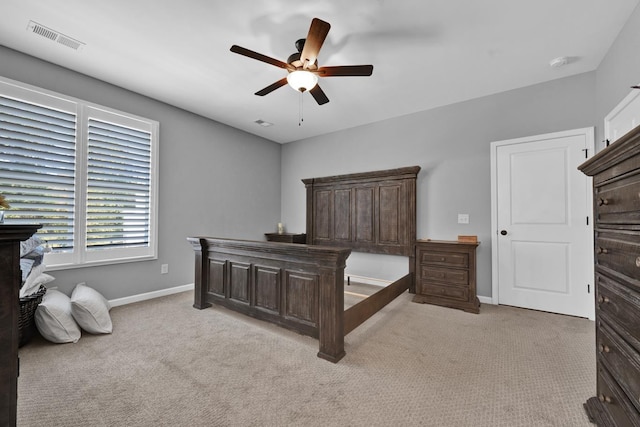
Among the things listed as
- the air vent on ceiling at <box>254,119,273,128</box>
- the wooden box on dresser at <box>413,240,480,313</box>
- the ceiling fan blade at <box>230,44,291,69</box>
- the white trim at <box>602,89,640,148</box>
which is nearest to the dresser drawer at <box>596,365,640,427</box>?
the wooden box on dresser at <box>413,240,480,313</box>

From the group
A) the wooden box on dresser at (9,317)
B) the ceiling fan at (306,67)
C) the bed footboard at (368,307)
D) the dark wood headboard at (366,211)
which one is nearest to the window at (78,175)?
the ceiling fan at (306,67)

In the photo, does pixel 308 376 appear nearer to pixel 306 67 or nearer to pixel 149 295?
pixel 306 67

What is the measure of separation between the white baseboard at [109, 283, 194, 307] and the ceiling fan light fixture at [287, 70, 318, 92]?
10.9 ft

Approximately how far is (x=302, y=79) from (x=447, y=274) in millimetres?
2840

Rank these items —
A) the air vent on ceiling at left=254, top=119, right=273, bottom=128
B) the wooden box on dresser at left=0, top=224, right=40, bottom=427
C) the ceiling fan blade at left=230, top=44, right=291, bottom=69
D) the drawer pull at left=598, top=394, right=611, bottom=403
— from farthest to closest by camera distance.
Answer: the air vent on ceiling at left=254, top=119, right=273, bottom=128
the ceiling fan blade at left=230, top=44, right=291, bottom=69
the drawer pull at left=598, top=394, right=611, bottom=403
the wooden box on dresser at left=0, top=224, right=40, bottom=427

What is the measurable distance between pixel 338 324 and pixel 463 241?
7.21ft

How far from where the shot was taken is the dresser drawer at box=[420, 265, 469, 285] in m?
3.34

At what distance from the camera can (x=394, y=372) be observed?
200 cm

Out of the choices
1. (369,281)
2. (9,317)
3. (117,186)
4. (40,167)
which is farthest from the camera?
(369,281)

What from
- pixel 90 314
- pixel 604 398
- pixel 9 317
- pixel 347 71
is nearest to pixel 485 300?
pixel 604 398

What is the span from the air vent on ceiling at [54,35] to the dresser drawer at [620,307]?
170 inches

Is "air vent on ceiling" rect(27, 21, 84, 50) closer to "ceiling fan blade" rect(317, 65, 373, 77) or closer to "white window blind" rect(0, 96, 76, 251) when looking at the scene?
"white window blind" rect(0, 96, 76, 251)

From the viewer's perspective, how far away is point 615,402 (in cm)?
127

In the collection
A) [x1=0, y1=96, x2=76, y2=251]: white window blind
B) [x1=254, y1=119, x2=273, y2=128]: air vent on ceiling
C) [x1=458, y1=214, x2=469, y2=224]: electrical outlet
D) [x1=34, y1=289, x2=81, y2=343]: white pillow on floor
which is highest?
[x1=254, y1=119, x2=273, y2=128]: air vent on ceiling
